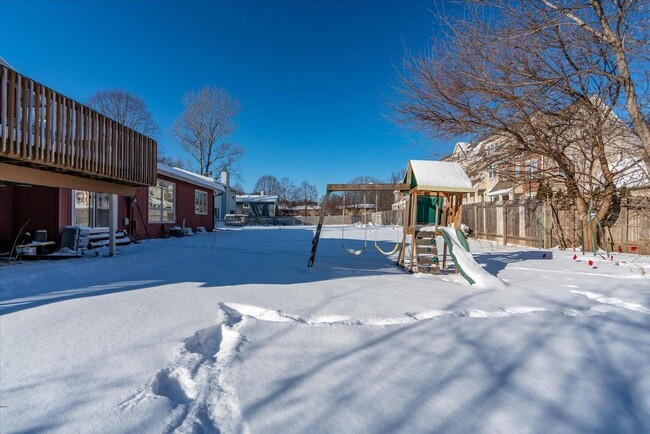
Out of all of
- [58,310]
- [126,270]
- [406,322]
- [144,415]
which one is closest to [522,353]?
[406,322]

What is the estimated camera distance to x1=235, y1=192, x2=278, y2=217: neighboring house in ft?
139

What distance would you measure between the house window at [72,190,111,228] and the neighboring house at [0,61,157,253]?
0.03 meters

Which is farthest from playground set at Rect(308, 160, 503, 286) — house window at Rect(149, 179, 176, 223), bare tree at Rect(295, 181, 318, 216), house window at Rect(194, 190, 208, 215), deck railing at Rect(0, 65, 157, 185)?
bare tree at Rect(295, 181, 318, 216)

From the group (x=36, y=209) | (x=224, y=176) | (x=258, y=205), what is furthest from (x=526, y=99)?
(x=258, y=205)

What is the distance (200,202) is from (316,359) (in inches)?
614

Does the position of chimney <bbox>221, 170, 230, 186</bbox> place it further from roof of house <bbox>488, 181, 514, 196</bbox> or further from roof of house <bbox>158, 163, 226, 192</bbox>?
roof of house <bbox>488, 181, 514, 196</bbox>

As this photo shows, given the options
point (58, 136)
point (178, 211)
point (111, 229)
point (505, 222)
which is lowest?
point (111, 229)

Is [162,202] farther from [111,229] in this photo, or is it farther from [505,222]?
[505,222]

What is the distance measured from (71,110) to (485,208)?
13699 mm

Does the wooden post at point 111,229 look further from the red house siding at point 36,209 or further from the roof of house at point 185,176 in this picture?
the roof of house at point 185,176

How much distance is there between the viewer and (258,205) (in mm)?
42875

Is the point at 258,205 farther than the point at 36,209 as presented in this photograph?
Yes

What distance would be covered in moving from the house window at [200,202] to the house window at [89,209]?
20.4 ft

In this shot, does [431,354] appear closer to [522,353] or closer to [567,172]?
[522,353]
